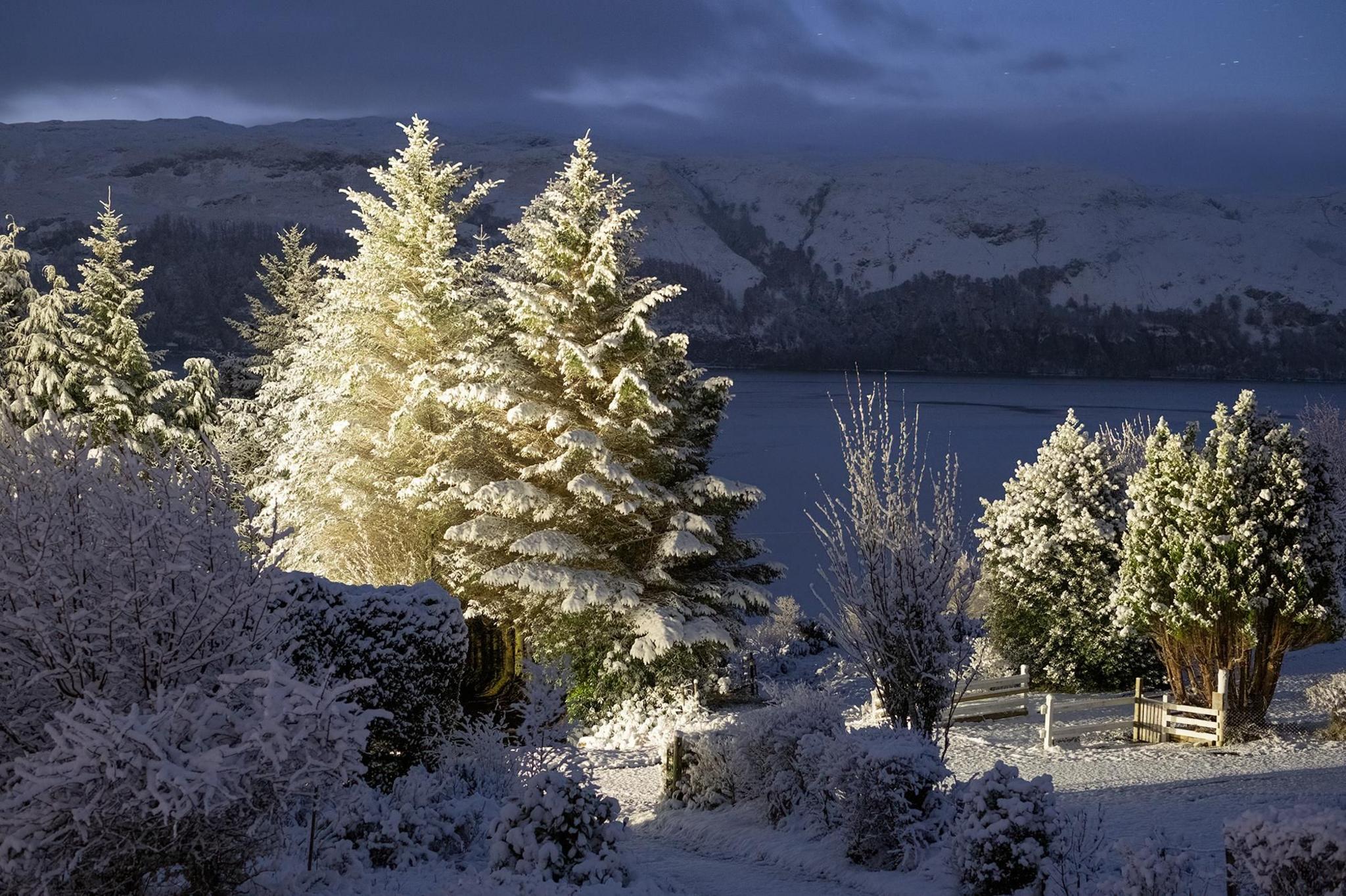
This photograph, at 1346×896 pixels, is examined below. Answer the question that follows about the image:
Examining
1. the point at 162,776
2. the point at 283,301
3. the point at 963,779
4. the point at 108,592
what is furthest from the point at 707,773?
the point at 283,301

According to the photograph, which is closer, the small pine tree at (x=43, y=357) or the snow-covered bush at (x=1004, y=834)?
the snow-covered bush at (x=1004, y=834)

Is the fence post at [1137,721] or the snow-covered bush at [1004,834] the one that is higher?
the snow-covered bush at [1004,834]

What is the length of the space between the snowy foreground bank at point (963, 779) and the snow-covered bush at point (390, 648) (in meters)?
2.17

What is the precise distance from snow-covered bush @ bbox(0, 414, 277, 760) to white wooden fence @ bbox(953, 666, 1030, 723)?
14.6m

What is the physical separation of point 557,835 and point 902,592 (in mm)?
4480

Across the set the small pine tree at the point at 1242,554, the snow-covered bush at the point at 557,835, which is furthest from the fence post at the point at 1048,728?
the snow-covered bush at the point at 557,835

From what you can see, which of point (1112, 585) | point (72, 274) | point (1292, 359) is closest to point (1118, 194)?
point (1292, 359)

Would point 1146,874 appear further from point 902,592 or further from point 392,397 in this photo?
point 392,397

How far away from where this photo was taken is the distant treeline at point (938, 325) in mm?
82312

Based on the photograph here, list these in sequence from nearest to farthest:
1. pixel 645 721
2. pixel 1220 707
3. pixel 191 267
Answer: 1. pixel 1220 707
2. pixel 645 721
3. pixel 191 267

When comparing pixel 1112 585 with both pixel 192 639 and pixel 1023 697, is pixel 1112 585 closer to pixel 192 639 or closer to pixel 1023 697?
pixel 1023 697

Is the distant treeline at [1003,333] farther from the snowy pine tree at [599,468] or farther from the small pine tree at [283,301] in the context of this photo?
the snowy pine tree at [599,468]

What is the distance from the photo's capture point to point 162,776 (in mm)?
4664

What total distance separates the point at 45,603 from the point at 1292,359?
105m
